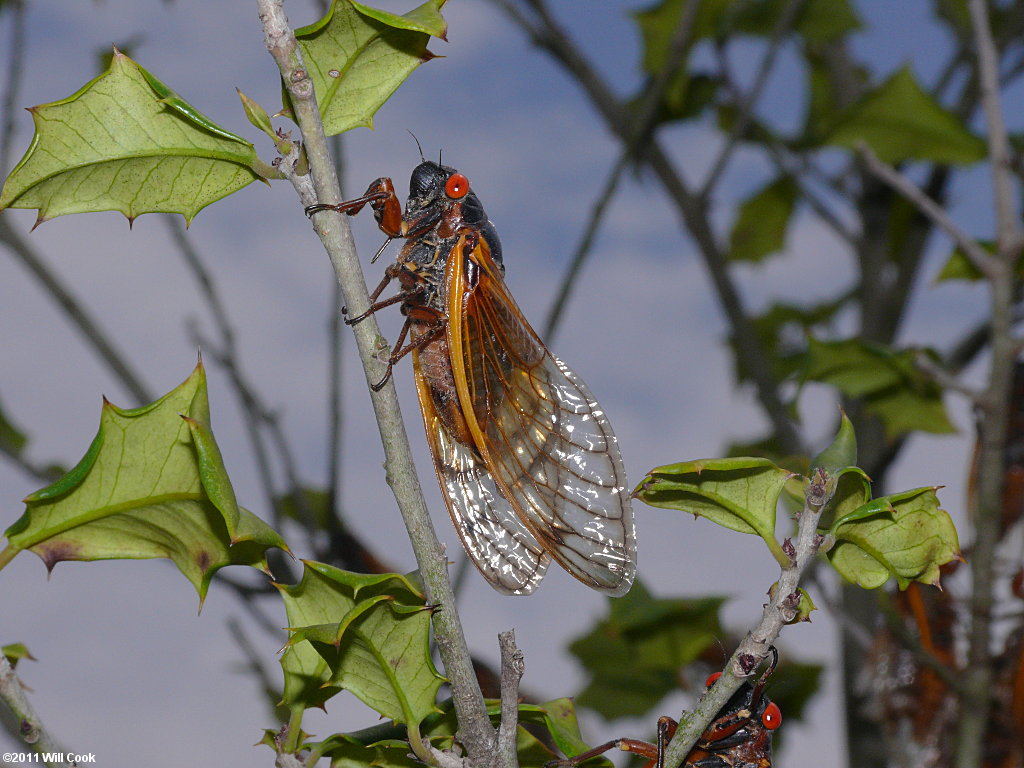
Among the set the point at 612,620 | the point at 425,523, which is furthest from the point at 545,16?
the point at 425,523

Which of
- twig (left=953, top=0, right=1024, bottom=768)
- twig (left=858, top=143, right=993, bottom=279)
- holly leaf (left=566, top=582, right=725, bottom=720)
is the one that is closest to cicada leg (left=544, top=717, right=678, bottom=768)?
holly leaf (left=566, top=582, right=725, bottom=720)

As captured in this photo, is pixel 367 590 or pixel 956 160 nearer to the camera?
pixel 367 590

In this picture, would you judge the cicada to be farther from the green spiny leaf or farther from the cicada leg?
the green spiny leaf

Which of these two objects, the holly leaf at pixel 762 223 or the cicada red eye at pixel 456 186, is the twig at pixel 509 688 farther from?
the holly leaf at pixel 762 223

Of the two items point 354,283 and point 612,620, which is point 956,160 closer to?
point 612,620

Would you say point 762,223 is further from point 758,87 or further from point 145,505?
point 145,505

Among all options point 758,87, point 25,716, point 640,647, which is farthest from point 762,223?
point 25,716
